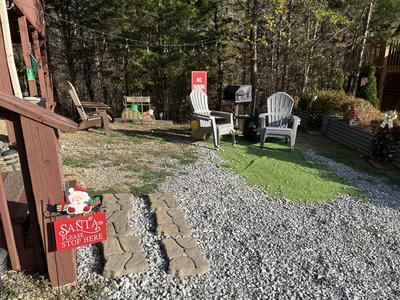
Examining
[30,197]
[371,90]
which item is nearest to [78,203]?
[30,197]

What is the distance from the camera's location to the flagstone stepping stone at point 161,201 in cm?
311

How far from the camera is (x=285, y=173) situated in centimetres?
432

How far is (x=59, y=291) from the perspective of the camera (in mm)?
1949

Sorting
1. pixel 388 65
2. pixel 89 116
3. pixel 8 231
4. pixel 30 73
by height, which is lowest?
pixel 8 231

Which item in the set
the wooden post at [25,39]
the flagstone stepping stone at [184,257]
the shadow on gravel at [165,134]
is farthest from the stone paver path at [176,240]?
the wooden post at [25,39]

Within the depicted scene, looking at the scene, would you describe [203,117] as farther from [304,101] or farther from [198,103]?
[304,101]

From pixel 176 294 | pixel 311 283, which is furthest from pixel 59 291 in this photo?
pixel 311 283

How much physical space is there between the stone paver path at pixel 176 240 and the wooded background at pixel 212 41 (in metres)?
5.46

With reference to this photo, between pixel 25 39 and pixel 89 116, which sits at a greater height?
pixel 25 39

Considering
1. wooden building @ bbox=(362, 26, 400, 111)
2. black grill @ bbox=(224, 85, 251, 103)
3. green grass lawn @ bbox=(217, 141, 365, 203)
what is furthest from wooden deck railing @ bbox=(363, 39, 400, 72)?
green grass lawn @ bbox=(217, 141, 365, 203)

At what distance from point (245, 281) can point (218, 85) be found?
28.9 feet

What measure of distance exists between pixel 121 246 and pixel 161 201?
2.81ft

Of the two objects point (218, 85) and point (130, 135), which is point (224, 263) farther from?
point (218, 85)

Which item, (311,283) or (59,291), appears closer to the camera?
(59,291)
